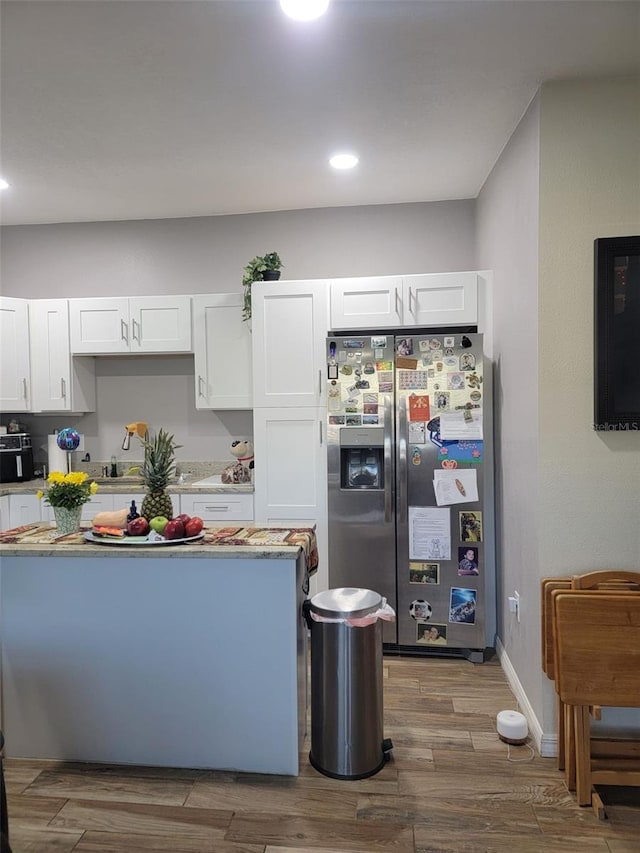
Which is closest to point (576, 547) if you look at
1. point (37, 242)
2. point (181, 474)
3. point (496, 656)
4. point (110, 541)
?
point (496, 656)

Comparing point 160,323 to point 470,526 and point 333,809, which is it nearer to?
point 470,526

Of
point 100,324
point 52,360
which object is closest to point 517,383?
point 100,324

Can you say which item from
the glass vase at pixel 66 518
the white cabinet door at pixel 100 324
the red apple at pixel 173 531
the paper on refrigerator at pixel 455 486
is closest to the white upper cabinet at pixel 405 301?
the paper on refrigerator at pixel 455 486

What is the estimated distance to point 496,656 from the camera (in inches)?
131

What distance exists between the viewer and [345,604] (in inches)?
89.2

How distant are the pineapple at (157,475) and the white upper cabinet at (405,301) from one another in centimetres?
159

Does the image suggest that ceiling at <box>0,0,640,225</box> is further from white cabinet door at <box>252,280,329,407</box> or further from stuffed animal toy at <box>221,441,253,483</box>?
stuffed animal toy at <box>221,441,253,483</box>

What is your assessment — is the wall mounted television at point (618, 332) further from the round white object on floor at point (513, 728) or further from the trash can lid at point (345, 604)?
the round white object on floor at point (513, 728)

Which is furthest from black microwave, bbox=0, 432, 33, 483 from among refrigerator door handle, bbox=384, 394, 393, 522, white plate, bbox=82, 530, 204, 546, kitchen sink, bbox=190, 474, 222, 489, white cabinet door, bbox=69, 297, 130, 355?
refrigerator door handle, bbox=384, 394, 393, 522

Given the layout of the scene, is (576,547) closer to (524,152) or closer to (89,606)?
(524,152)

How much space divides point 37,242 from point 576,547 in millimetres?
4259

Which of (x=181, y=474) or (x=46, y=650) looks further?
(x=181, y=474)

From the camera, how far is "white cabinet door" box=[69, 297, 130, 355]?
13.1ft

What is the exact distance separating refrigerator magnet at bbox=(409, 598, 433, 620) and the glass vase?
1911mm
